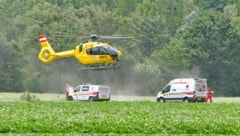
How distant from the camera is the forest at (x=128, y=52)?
7569cm

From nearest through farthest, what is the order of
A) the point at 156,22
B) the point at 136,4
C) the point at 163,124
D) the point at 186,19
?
the point at 163,124
the point at 156,22
the point at 186,19
the point at 136,4

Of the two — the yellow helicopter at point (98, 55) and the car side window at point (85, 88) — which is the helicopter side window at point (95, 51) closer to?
the yellow helicopter at point (98, 55)

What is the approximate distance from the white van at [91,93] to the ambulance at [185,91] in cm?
377

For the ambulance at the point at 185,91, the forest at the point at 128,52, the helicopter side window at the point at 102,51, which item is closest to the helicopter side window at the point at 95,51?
the helicopter side window at the point at 102,51

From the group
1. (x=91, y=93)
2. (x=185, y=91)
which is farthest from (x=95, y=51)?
(x=185, y=91)

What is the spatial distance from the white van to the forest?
18.5 meters

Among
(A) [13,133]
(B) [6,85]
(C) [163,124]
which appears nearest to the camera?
(A) [13,133]

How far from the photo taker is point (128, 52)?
273 ft

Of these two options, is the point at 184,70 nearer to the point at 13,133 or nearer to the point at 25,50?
the point at 25,50

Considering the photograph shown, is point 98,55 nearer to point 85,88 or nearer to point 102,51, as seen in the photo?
point 102,51

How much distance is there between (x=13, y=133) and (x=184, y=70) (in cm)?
5612

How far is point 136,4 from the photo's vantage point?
112312mm

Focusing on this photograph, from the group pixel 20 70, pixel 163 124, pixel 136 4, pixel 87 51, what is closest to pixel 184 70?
pixel 20 70

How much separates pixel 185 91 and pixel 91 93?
6.31 m
